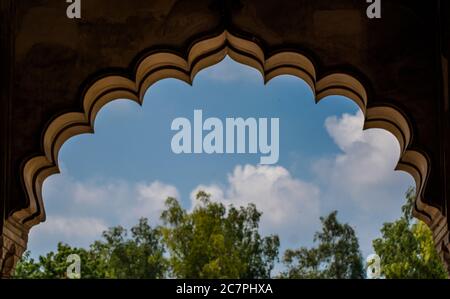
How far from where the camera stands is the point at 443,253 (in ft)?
25.7

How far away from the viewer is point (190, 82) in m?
8.76

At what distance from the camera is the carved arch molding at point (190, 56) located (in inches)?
312

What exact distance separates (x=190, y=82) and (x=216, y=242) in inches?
1145

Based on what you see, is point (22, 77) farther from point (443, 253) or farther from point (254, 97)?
point (254, 97)

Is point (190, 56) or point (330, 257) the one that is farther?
point (330, 257)

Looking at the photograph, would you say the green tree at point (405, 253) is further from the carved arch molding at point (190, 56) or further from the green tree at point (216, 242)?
the carved arch molding at point (190, 56)

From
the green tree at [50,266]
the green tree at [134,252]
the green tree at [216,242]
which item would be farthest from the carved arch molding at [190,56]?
the green tree at [134,252]

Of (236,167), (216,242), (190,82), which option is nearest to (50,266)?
(216,242)

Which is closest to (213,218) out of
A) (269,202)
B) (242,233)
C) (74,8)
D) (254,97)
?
(242,233)

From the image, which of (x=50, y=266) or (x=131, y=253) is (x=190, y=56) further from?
(x=131, y=253)

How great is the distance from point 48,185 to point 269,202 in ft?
45.3

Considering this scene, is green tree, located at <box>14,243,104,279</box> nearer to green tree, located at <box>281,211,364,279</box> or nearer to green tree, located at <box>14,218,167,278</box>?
green tree, located at <box>14,218,167,278</box>

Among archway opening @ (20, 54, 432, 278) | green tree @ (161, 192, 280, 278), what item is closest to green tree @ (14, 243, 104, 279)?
green tree @ (161, 192, 280, 278)
